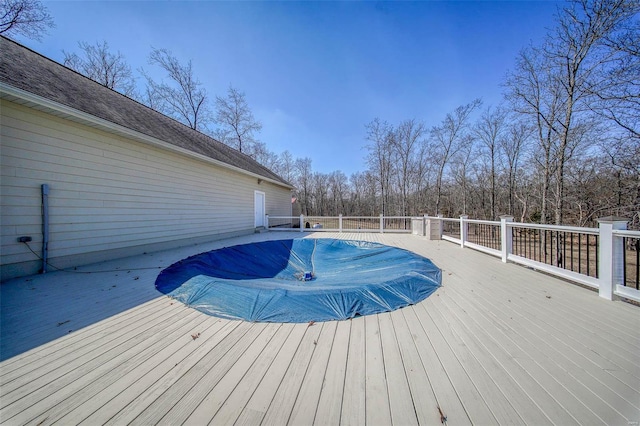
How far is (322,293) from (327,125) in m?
17.0

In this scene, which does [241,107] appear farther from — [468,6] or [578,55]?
[578,55]

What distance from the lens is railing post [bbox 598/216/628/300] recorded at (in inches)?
104

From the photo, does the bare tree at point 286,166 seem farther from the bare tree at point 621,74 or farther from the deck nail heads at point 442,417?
the deck nail heads at point 442,417

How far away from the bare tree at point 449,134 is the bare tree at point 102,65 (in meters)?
21.5

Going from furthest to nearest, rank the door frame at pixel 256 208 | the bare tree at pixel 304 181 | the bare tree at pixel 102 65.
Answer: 1. the bare tree at pixel 304 181
2. the bare tree at pixel 102 65
3. the door frame at pixel 256 208

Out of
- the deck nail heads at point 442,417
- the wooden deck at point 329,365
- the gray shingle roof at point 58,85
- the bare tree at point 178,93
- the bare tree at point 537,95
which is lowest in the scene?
the wooden deck at point 329,365

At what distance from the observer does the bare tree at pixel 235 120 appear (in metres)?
18.7

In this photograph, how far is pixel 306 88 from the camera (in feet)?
37.3

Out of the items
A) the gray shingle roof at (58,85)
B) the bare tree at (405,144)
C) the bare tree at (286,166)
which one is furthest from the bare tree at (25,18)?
the bare tree at (405,144)

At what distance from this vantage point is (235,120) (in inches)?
765

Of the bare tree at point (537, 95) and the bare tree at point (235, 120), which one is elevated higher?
the bare tree at point (235, 120)

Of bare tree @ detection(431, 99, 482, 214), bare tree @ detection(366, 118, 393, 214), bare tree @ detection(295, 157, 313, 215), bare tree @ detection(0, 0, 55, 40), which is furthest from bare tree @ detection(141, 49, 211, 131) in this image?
bare tree @ detection(431, 99, 482, 214)

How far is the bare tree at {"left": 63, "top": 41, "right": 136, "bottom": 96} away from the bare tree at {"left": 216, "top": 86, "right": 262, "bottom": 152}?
5.98 m

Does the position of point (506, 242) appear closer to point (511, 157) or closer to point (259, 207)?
point (259, 207)
